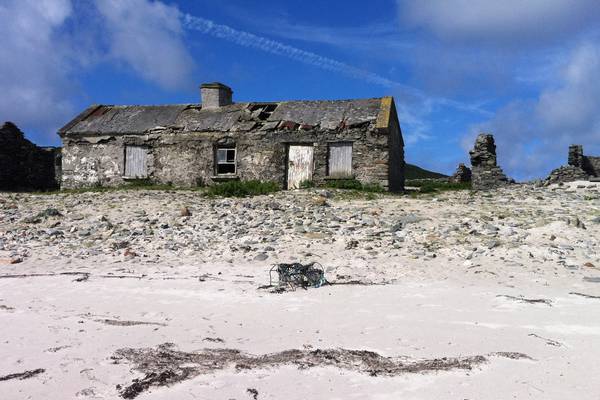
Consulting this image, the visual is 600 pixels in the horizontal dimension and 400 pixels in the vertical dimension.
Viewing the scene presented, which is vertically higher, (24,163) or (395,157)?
(395,157)

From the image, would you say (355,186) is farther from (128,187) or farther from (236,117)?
(128,187)

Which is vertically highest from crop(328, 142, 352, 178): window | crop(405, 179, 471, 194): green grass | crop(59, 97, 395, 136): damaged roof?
crop(59, 97, 395, 136): damaged roof

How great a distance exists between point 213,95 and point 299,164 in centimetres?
628

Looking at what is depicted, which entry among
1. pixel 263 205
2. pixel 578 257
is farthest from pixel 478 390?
pixel 263 205

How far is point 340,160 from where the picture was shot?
21.0m

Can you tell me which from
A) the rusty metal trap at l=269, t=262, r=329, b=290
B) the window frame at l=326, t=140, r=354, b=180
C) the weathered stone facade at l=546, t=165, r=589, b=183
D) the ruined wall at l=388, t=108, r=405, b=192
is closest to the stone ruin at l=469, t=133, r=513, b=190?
the weathered stone facade at l=546, t=165, r=589, b=183

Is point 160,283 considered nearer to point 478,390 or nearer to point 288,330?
point 288,330

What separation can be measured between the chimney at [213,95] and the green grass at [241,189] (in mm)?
5856

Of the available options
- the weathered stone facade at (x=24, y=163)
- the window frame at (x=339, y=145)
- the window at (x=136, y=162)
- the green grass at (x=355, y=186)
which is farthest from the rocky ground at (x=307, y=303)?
the weathered stone facade at (x=24, y=163)

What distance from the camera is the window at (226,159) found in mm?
22272

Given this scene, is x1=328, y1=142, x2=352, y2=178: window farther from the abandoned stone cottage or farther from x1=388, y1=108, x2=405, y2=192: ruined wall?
x1=388, y1=108, x2=405, y2=192: ruined wall

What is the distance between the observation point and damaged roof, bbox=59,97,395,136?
21.6 m

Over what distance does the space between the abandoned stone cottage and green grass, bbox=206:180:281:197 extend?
3.54 ft

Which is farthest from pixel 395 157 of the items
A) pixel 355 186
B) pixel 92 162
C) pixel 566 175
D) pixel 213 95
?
pixel 92 162
